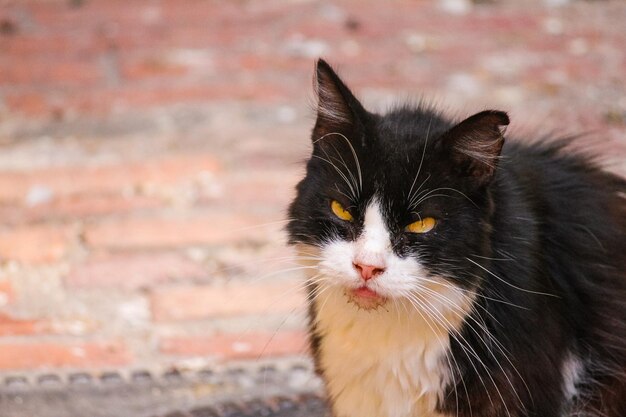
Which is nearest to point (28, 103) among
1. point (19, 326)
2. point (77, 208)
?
point (77, 208)

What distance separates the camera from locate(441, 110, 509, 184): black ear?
127 cm

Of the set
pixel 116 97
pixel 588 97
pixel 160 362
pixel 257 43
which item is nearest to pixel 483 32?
pixel 588 97

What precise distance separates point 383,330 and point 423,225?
0.59 ft

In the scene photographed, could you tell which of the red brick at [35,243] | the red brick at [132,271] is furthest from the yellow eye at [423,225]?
the red brick at [35,243]

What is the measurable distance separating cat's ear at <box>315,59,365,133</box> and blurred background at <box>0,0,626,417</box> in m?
0.35

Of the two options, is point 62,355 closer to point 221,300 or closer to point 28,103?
point 221,300

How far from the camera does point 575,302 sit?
1.46 m

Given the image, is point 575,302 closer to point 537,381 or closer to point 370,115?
point 537,381

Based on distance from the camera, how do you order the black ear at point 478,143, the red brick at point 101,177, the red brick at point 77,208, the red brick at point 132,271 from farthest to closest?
the red brick at point 101,177 → the red brick at point 77,208 → the red brick at point 132,271 → the black ear at point 478,143

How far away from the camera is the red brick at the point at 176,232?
8.13 ft

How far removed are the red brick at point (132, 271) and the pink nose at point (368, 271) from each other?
44.5 inches

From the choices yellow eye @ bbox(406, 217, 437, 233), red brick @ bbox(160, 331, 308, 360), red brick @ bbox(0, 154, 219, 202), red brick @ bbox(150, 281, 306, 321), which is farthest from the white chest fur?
red brick @ bbox(0, 154, 219, 202)

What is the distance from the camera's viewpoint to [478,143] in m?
1.30

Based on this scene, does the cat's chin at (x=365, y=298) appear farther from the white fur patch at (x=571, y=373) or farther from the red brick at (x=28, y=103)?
the red brick at (x=28, y=103)
